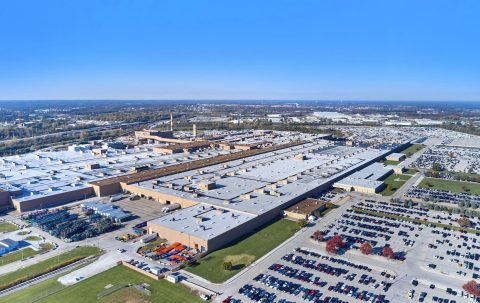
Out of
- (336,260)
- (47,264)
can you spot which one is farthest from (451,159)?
(47,264)

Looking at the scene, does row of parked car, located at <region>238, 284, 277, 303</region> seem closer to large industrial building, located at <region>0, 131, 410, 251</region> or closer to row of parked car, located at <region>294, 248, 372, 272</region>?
large industrial building, located at <region>0, 131, 410, 251</region>

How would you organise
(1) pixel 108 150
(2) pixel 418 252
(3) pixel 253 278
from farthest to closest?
1. (1) pixel 108 150
2. (2) pixel 418 252
3. (3) pixel 253 278

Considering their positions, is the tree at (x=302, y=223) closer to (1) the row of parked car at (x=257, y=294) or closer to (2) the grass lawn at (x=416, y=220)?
(2) the grass lawn at (x=416, y=220)

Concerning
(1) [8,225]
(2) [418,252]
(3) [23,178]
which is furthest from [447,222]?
(3) [23,178]

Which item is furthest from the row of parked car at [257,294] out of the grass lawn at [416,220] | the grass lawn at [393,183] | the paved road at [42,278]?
the grass lawn at [393,183]

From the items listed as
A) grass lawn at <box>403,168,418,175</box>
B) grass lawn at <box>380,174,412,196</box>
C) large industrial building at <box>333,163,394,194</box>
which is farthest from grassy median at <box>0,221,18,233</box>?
grass lawn at <box>403,168,418,175</box>

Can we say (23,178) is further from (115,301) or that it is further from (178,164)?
(115,301)
